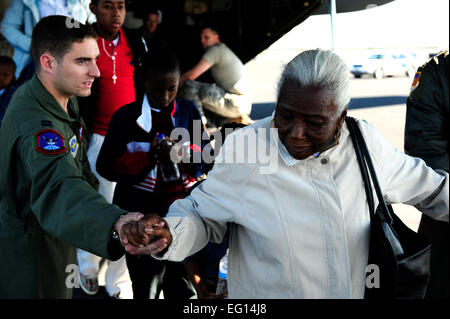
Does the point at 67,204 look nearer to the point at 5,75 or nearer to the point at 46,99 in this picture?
the point at 46,99

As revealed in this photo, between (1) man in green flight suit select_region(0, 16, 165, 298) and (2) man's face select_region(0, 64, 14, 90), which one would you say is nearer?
(1) man in green flight suit select_region(0, 16, 165, 298)

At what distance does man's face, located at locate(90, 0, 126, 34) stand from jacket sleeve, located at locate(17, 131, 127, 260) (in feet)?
5.34

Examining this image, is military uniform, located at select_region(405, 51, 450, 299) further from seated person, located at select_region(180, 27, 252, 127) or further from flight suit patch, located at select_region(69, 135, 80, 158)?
seated person, located at select_region(180, 27, 252, 127)

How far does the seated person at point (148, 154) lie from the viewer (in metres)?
2.40

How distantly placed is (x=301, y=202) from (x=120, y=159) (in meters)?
1.23

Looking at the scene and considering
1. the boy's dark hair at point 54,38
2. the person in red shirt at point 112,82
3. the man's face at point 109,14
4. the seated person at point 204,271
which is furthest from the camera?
the person in red shirt at point 112,82

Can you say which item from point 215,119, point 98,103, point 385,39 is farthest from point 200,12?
point 385,39

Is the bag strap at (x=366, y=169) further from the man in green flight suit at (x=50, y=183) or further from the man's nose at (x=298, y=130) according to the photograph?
the man in green flight suit at (x=50, y=183)

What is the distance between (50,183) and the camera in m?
1.67

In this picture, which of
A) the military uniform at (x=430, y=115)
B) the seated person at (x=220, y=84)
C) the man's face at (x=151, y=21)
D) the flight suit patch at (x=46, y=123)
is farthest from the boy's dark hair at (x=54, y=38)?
the man's face at (x=151, y=21)

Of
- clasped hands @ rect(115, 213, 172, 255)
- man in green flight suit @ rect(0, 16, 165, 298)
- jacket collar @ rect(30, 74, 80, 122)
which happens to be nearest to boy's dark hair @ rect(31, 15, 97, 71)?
man in green flight suit @ rect(0, 16, 165, 298)

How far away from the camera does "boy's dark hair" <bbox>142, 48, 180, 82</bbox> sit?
246cm

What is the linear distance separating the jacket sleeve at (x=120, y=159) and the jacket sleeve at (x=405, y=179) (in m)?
1.20

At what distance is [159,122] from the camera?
2496 mm
